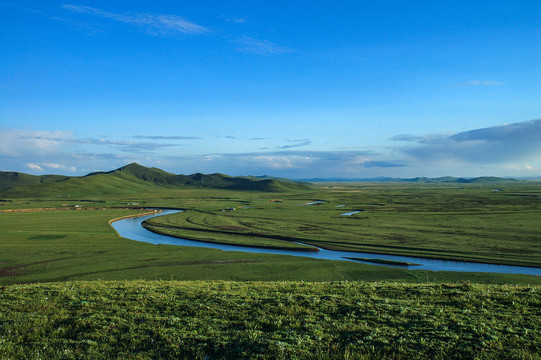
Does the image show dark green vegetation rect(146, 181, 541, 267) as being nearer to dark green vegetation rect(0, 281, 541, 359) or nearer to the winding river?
the winding river

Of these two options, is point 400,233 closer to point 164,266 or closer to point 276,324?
point 164,266

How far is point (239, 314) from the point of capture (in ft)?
51.4

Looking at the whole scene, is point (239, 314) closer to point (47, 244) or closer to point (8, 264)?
point (8, 264)

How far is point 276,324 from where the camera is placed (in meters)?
14.2

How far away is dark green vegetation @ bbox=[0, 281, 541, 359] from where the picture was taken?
38.9ft

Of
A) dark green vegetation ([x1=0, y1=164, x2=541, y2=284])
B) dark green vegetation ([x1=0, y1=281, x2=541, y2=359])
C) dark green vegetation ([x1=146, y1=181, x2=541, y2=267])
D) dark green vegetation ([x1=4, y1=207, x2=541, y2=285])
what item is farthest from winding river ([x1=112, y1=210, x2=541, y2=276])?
dark green vegetation ([x1=0, y1=281, x2=541, y2=359])

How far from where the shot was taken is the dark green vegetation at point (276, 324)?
38.9 feet

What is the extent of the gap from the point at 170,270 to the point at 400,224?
6699cm

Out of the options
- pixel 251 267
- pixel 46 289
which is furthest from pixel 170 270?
pixel 46 289

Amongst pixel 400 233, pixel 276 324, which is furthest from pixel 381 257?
pixel 276 324

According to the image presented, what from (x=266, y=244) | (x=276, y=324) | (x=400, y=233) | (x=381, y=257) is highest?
(x=276, y=324)

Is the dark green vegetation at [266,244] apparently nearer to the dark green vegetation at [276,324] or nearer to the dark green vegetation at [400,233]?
the dark green vegetation at [400,233]

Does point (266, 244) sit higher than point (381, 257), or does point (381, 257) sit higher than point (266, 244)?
point (266, 244)

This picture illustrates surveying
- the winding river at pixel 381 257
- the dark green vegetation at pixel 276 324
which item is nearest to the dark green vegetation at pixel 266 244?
the winding river at pixel 381 257
